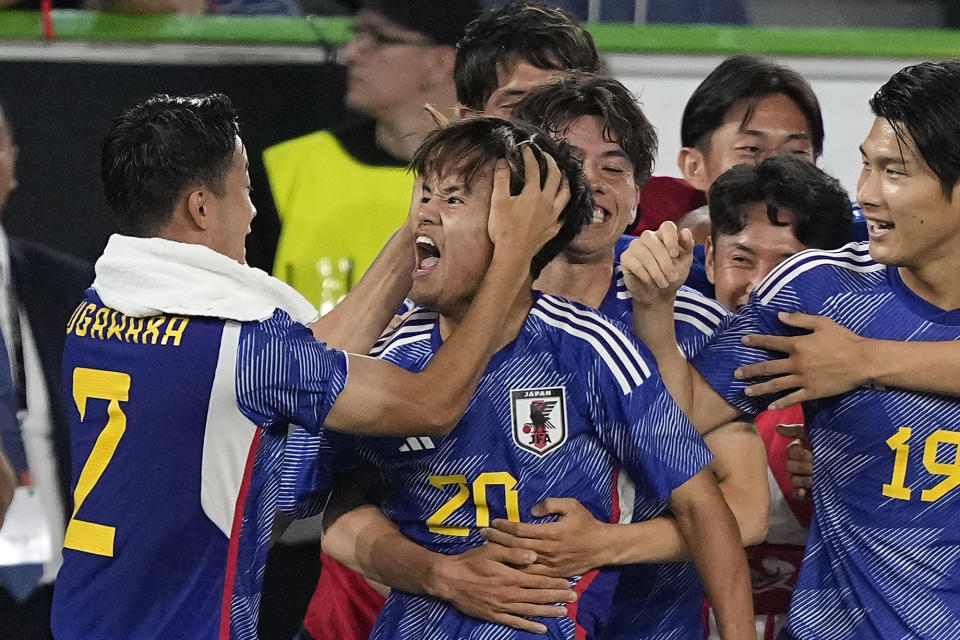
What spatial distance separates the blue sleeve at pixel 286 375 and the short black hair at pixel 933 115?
37.5 inches

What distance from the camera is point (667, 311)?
2.04 m

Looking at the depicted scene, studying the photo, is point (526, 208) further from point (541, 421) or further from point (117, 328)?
point (117, 328)

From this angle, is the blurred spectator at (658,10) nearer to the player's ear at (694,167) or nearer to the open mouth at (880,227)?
the player's ear at (694,167)

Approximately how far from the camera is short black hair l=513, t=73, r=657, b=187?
7.67ft

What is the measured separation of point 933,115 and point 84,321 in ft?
4.53

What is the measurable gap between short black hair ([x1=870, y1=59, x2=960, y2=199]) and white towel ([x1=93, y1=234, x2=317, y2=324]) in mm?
1032

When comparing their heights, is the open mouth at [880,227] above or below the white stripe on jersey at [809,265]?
above

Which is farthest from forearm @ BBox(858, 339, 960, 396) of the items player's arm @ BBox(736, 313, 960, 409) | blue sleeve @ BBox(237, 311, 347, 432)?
blue sleeve @ BBox(237, 311, 347, 432)

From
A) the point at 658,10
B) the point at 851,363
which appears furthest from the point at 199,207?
the point at 658,10

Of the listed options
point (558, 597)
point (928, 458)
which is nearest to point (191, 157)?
point (558, 597)

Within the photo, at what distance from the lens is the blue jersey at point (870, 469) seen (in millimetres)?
2084

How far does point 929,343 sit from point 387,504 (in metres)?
0.89

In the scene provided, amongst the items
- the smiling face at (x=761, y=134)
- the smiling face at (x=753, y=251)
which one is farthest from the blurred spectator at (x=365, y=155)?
the smiling face at (x=753, y=251)

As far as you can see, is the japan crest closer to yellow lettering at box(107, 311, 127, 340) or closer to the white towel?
the white towel
